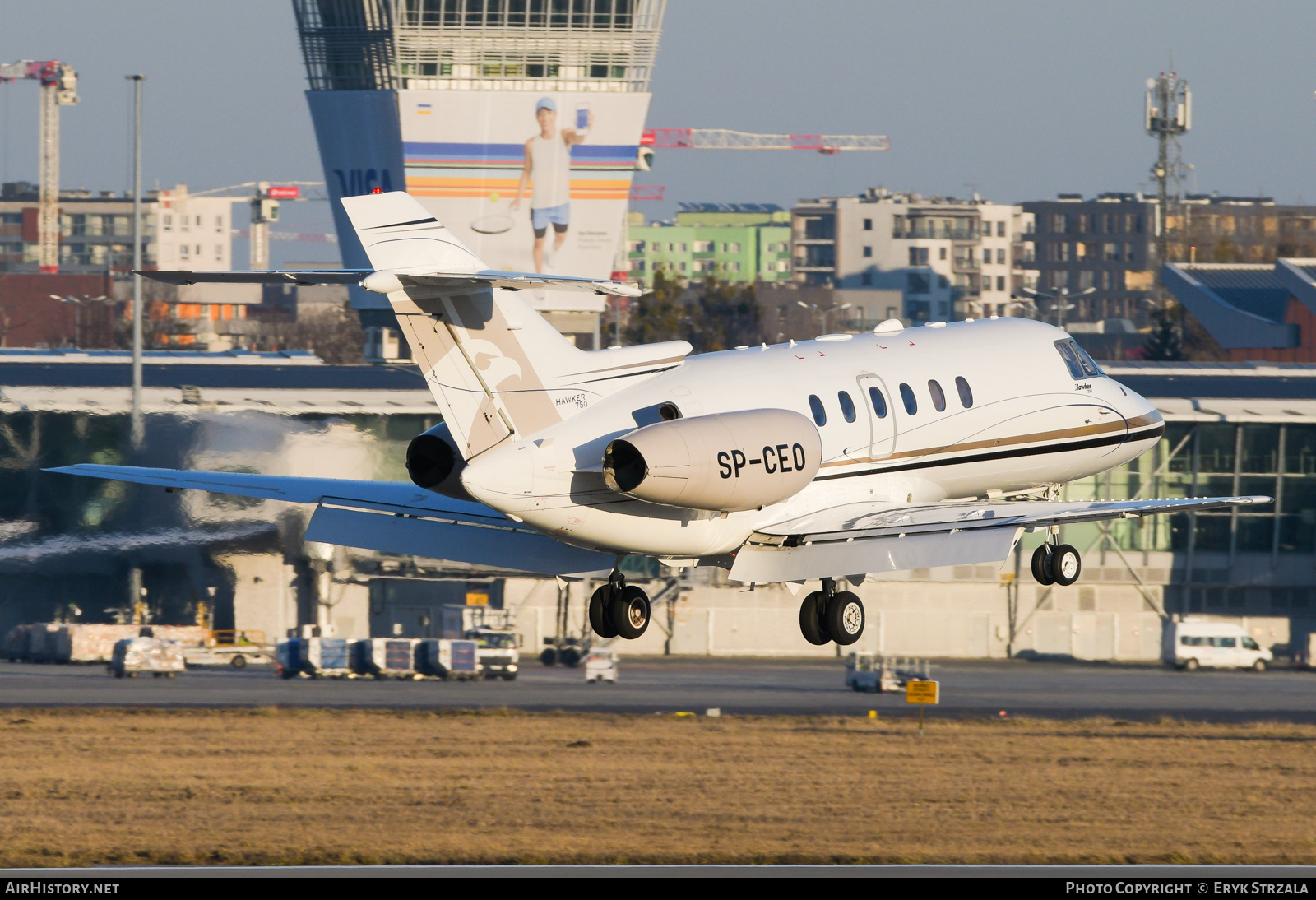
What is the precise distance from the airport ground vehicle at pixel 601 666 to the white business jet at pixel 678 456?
49.5 meters

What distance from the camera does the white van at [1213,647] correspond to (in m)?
91.8

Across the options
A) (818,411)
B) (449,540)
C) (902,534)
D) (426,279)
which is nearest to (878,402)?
(818,411)

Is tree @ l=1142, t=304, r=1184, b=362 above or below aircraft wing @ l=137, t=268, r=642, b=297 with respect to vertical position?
above

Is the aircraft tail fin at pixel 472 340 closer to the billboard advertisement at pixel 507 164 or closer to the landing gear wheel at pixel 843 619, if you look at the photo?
the landing gear wheel at pixel 843 619

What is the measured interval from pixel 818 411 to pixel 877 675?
53.8 meters

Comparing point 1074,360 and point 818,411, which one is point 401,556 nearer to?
point 1074,360

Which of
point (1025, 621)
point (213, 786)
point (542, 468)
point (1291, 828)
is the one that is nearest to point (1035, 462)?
point (542, 468)

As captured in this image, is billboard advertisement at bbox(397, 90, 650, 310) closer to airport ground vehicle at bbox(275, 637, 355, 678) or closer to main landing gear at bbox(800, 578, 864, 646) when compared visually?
airport ground vehicle at bbox(275, 637, 355, 678)

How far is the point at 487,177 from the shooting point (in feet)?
406

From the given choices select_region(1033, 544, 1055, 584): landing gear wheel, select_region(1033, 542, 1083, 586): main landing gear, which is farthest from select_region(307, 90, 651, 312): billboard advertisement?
select_region(1033, 542, 1083, 586): main landing gear

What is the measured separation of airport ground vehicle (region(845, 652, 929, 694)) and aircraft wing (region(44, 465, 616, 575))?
170 ft

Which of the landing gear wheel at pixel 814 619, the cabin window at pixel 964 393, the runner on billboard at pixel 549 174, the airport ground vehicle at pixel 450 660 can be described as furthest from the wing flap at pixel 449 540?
the runner on billboard at pixel 549 174

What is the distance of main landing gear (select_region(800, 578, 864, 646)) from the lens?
3091cm

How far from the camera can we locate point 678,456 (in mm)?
27766
